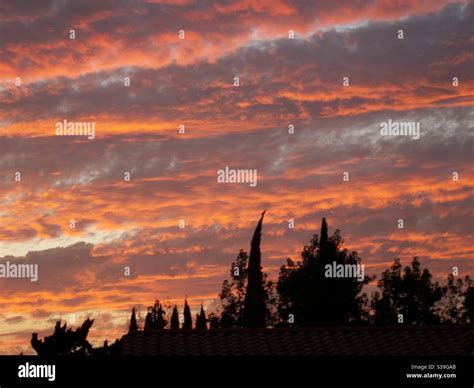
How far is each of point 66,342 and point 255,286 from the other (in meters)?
36.9

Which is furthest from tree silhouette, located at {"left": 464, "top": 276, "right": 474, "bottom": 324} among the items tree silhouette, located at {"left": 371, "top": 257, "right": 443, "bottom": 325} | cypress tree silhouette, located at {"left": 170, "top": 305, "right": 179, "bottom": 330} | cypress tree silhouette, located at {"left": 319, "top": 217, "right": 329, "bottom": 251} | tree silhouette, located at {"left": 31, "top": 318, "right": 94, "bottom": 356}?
tree silhouette, located at {"left": 31, "top": 318, "right": 94, "bottom": 356}

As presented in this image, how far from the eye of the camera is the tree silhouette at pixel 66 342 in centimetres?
3028

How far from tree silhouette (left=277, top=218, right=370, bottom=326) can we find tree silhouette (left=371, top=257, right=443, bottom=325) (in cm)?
193

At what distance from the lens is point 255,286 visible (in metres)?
67.9

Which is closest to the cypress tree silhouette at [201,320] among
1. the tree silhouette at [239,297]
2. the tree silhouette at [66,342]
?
the tree silhouette at [239,297]

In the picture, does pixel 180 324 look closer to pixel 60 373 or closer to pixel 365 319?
pixel 365 319

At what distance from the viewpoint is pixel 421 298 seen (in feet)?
251

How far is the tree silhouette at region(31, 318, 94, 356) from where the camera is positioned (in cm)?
3028

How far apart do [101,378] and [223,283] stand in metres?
59.2

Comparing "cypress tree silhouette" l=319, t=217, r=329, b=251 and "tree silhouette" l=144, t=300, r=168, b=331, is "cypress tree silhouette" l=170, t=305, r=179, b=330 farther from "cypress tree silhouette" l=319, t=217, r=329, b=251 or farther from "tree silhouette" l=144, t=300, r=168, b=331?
"cypress tree silhouette" l=319, t=217, r=329, b=251

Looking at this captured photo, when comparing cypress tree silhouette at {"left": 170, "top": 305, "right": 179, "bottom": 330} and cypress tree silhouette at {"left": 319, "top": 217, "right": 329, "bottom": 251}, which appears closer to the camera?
cypress tree silhouette at {"left": 319, "top": 217, "right": 329, "bottom": 251}

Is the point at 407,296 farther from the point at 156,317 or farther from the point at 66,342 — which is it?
the point at 66,342

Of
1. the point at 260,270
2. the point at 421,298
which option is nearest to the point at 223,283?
the point at 260,270

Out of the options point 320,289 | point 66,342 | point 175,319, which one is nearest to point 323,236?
point 320,289
